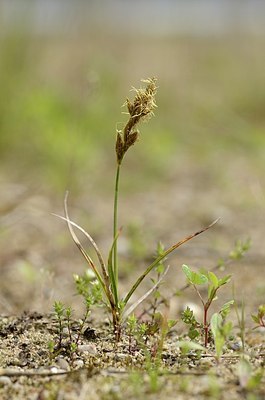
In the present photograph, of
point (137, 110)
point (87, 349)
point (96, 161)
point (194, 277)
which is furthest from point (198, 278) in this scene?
point (96, 161)

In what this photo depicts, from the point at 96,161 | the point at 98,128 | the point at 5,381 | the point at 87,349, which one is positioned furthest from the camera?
the point at 98,128

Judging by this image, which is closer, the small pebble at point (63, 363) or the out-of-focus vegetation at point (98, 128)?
the small pebble at point (63, 363)

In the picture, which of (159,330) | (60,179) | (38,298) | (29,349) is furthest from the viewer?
(60,179)

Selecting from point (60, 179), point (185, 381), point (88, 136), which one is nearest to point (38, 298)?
point (185, 381)

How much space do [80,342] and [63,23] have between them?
3.02 m

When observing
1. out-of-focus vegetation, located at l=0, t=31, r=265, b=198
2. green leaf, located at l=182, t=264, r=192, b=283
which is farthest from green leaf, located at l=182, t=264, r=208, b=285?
out-of-focus vegetation, located at l=0, t=31, r=265, b=198

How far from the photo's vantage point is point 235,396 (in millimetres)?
1251

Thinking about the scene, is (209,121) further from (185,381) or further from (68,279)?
(185,381)

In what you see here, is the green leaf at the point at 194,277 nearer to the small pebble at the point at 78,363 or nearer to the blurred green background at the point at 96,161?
the small pebble at the point at 78,363

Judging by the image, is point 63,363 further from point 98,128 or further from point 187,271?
point 98,128

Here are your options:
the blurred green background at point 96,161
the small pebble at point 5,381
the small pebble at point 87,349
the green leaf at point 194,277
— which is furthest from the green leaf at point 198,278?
the blurred green background at point 96,161

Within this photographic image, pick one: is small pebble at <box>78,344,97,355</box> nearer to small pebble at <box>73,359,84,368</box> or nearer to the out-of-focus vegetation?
small pebble at <box>73,359,84,368</box>

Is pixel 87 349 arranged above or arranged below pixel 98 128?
below

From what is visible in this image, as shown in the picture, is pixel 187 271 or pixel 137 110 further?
pixel 187 271
